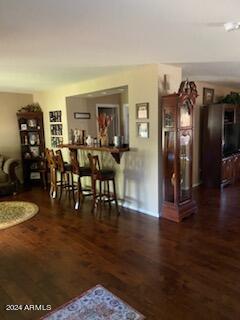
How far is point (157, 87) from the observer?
385 centimetres

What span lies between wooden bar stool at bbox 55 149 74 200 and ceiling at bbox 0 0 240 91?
5.19 feet

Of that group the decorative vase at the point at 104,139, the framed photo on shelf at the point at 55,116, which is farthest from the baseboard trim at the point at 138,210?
the framed photo on shelf at the point at 55,116

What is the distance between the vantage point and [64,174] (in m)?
5.44

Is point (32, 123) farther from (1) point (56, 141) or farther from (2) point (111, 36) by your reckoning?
(2) point (111, 36)

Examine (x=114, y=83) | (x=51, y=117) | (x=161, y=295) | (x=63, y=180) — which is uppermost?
(x=114, y=83)

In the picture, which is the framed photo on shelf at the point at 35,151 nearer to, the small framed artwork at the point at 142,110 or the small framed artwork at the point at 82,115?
the small framed artwork at the point at 82,115

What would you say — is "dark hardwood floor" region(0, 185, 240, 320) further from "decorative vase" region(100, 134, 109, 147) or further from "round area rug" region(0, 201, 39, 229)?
"decorative vase" region(100, 134, 109, 147)

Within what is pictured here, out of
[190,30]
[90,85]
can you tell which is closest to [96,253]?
[190,30]

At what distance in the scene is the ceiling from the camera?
1.83 m

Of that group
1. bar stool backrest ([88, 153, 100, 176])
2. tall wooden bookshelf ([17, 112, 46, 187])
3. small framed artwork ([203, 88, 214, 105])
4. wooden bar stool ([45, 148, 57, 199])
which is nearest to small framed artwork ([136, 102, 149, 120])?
bar stool backrest ([88, 153, 100, 176])

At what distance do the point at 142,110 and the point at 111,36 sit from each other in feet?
5.68

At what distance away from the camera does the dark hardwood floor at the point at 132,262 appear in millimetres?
2156

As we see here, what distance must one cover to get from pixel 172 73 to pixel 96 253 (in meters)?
2.90

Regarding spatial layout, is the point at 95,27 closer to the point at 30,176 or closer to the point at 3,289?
the point at 3,289
